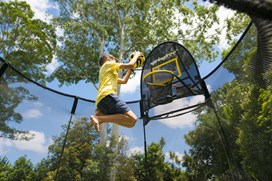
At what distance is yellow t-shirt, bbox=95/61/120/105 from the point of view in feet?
7.29

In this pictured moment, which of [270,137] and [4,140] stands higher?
[4,140]

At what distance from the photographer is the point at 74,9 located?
32.7 feet

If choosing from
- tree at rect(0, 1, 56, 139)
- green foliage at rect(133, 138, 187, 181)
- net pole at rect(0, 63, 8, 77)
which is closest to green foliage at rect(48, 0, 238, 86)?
tree at rect(0, 1, 56, 139)

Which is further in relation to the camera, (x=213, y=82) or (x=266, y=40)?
(x=213, y=82)

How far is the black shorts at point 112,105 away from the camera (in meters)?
2.13

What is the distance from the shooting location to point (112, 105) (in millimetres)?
2143

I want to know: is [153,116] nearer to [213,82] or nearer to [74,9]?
[213,82]

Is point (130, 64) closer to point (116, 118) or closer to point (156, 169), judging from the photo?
point (116, 118)

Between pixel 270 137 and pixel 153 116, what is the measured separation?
146 centimetres

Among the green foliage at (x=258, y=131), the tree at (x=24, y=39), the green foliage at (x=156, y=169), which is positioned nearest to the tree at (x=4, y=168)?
the green foliage at (x=258, y=131)

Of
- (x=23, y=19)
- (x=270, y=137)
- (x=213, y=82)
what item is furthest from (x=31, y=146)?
(x=23, y=19)

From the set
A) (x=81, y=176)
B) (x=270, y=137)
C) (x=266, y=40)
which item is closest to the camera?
(x=266, y=40)

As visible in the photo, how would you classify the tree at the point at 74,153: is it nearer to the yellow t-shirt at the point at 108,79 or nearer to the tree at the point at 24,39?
the yellow t-shirt at the point at 108,79

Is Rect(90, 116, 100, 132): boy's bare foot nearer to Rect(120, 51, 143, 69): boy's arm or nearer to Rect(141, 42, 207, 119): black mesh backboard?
Rect(120, 51, 143, 69): boy's arm
